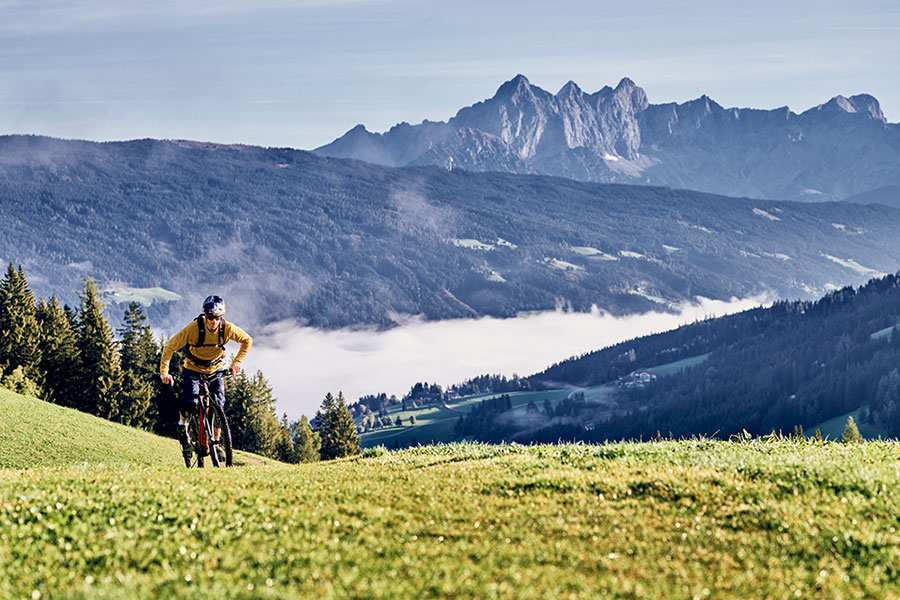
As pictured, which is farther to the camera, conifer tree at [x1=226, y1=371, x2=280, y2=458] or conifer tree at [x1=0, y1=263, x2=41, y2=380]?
conifer tree at [x1=226, y1=371, x2=280, y2=458]

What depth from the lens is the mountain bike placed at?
2044 centimetres

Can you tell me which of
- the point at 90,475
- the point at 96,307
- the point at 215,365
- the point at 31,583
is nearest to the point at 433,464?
the point at 215,365

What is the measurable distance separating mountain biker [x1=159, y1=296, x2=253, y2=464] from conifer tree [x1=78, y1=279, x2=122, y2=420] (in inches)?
2373

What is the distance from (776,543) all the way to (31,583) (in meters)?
9.93

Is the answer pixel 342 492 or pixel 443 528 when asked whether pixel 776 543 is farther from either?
pixel 342 492

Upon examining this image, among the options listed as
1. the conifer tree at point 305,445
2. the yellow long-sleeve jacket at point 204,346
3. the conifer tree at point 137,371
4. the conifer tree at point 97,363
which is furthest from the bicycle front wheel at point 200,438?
the conifer tree at point 305,445

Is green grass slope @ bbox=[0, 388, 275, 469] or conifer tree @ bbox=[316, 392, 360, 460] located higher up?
green grass slope @ bbox=[0, 388, 275, 469]

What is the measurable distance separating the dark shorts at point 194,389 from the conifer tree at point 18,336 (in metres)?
55.1

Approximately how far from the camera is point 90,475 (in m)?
16.2

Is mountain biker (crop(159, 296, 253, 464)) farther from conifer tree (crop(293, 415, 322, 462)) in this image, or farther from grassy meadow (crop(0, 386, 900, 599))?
conifer tree (crop(293, 415, 322, 462))

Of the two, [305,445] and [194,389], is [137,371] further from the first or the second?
[194,389]

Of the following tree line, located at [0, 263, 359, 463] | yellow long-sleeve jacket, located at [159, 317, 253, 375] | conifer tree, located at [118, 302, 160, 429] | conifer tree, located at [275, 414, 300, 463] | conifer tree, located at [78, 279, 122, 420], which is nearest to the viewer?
yellow long-sleeve jacket, located at [159, 317, 253, 375]

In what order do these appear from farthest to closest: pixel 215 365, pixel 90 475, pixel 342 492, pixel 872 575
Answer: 1. pixel 215 365
2. pixel 90 475
3. pixel 342 492
4. pixel 872 575

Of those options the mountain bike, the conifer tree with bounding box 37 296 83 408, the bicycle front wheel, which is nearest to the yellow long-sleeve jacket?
the mountain bike
